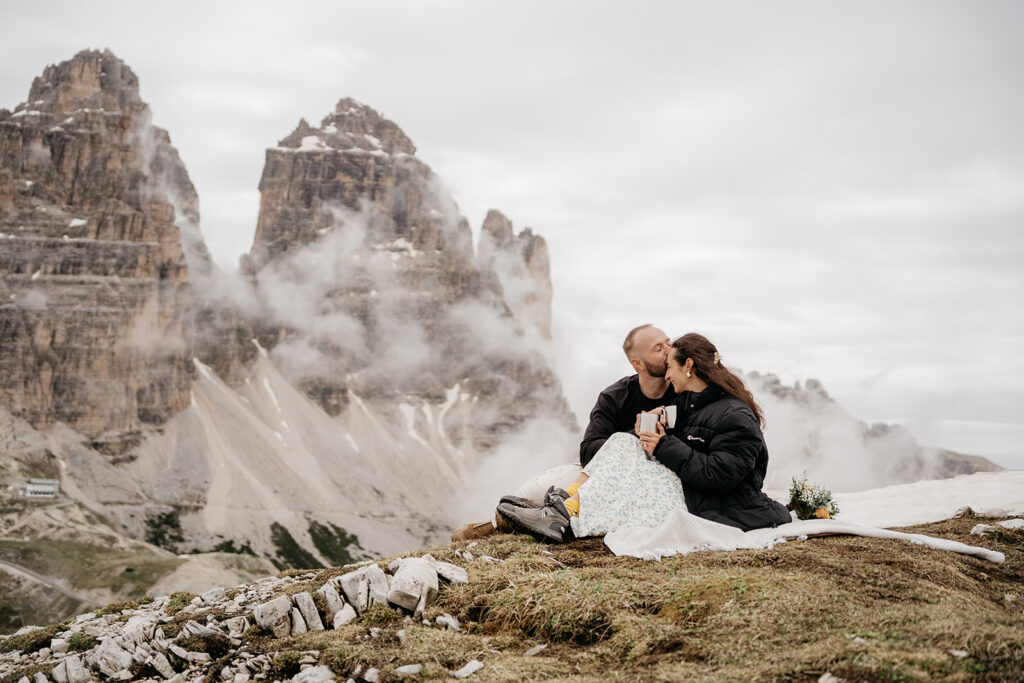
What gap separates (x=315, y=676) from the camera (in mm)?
9562

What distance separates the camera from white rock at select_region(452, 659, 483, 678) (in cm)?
898

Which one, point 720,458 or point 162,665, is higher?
point 720,458

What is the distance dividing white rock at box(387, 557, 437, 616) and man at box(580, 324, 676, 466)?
4.66 meters

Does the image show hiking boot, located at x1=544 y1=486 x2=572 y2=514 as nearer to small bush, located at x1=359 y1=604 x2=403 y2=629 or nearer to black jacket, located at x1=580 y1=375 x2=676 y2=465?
black jacket, located at x1=580 y1=375 x2=676 y2=465

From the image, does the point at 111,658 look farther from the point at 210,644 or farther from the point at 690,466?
the point at 690,466

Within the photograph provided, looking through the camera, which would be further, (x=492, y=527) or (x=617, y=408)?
(x=492, y=527)

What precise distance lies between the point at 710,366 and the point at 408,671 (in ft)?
24.2

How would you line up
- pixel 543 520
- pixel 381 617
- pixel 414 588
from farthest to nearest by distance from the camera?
pixel 543 520
pixel 414 588
pixel 381 617

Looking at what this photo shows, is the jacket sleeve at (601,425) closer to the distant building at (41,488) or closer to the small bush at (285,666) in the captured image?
the small bush at (285,666)

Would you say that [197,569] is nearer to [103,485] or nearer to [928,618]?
[103,485]

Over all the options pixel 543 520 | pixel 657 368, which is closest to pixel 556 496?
pixel 543 520

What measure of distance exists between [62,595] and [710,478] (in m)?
129

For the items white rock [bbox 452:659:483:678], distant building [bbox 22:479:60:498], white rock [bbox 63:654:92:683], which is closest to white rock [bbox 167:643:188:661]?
white rock [bbox 63:654:92:683]

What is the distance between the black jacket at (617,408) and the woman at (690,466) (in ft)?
3.32
